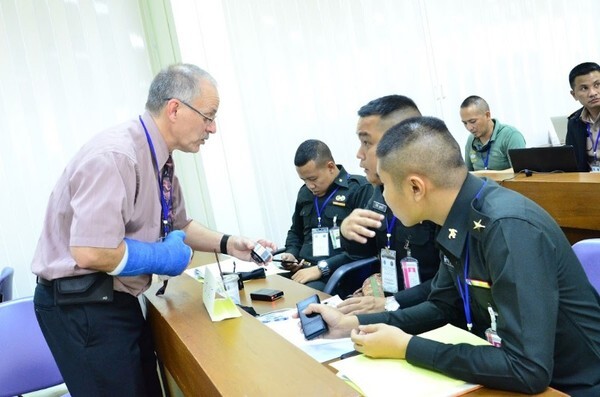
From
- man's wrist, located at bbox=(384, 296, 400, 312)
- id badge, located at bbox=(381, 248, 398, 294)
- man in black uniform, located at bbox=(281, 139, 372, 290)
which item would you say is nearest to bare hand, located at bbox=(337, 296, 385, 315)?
man's wrist, located at bbox=(384, 296, 400, 312)

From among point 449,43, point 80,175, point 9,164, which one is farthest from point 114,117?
point 449,43

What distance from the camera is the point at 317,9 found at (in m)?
4.33

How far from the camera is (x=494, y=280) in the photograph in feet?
3.42

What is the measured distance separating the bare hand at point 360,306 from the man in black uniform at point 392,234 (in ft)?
0.15

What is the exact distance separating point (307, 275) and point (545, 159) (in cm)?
177

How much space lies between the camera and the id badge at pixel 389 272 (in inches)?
80.2

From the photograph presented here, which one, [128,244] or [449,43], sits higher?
[449,43]

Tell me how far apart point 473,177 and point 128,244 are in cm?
101

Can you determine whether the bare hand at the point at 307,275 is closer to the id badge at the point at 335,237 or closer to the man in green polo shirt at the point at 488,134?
the id badge at the point at 335,237

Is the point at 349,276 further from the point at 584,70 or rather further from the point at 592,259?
the point at 584,70

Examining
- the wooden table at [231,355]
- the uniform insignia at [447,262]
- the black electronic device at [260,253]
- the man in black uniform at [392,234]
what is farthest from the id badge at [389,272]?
the uniform insignia at [447,262]

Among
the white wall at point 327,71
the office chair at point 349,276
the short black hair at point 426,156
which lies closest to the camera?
the short black hair at point 426,156

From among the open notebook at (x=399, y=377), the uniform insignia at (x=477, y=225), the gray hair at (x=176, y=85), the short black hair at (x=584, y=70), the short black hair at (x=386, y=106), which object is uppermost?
the gray hair at (x=176, y=85)

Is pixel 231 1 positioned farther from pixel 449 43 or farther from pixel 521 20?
pixel 521 20
